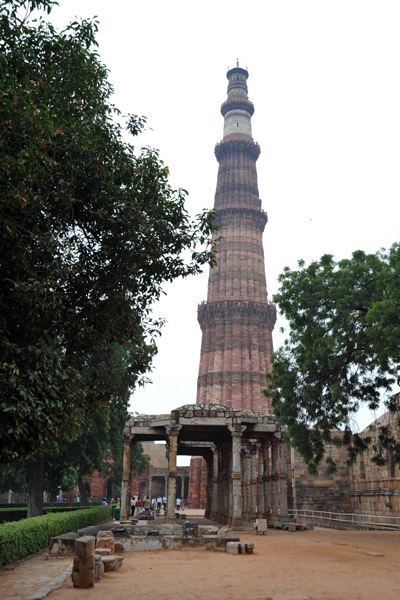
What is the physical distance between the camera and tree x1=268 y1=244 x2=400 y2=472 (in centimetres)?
1777

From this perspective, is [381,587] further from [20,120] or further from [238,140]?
[238,140]

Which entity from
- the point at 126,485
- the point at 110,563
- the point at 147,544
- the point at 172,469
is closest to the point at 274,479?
the point at 172,469

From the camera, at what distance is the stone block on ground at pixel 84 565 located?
27.8ft

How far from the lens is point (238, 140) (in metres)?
49.5

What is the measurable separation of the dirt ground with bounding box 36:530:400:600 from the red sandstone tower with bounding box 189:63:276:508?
2681 centimetres

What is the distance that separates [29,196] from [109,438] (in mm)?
19633

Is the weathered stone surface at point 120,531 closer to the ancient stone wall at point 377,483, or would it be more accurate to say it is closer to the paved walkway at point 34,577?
the paved walkway at point 34,577

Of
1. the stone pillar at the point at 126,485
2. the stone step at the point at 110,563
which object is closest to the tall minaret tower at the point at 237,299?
the stone pillar at the point at 126,485

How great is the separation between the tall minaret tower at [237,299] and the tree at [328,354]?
20946 mm

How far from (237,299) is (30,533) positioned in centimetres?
3236

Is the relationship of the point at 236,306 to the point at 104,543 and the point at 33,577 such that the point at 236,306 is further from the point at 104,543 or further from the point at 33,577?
the point at 33,577

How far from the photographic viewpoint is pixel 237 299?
43.6m

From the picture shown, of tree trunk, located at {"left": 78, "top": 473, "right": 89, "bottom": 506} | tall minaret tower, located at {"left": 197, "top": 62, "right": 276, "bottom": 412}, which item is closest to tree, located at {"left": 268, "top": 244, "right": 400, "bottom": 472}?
tree trunk, located at {"left": 78, "top": 473, "right": 89, "bottom": 506}

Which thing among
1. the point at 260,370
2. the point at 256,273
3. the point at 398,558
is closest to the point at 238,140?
the point at 256,273
